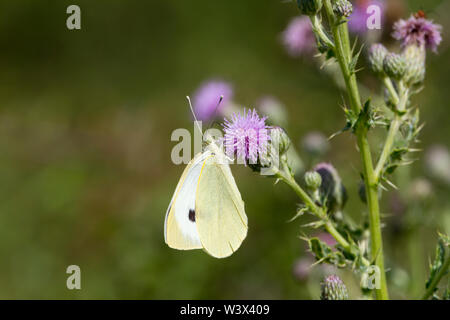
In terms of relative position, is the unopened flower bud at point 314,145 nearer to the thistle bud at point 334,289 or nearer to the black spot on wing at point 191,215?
the black spot on wing at point 191,215

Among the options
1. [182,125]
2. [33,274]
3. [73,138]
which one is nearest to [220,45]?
[182,125]

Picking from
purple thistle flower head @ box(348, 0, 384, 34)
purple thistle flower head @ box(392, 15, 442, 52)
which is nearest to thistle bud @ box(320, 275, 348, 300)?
purple thistle flower head @ box(392, 15, 442, 52)

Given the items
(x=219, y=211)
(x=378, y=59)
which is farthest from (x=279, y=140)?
(x=378, y=59)

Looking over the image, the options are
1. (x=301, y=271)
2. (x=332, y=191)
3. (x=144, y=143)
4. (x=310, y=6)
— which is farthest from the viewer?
(x=144, y=143)

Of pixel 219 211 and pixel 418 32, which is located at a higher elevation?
pixel 418 32

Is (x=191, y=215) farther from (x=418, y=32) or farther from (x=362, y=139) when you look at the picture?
(x=418, y=32)
